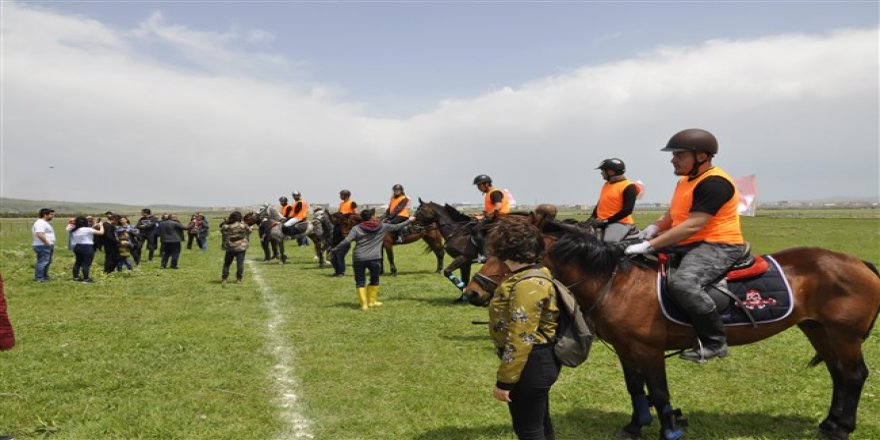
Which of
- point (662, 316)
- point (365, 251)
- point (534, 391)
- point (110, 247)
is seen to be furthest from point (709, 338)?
point (110, 247)

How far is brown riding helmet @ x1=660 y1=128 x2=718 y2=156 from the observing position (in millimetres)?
5043

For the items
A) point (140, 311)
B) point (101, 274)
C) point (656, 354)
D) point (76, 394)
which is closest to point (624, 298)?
point (656, 354)

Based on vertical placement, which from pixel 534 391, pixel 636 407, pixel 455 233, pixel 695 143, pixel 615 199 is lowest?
pixel 636 407

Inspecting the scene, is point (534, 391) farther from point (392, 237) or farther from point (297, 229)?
point (297, 229)

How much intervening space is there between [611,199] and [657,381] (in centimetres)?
296

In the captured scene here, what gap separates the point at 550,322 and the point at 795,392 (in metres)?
5.05

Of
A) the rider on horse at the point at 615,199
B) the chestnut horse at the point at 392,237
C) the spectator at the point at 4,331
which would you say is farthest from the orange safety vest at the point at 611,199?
the chestnut horse at the point at 392,237

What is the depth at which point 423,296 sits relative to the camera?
14031 millimetres

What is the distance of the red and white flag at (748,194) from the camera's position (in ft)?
22.1

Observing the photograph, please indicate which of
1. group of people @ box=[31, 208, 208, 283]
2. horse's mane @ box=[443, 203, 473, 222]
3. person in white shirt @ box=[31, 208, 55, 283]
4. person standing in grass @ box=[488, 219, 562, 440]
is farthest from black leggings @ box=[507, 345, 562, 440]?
person in white shirt @ box=[31, 208, 55, 283]

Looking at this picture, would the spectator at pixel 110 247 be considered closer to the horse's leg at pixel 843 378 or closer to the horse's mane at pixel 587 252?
Answer: the horse's mane at pixel 587 252

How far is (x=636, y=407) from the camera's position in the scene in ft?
18.3

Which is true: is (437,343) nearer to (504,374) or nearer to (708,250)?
(708,250)

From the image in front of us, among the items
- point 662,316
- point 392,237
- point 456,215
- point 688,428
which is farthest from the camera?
point 392,237
